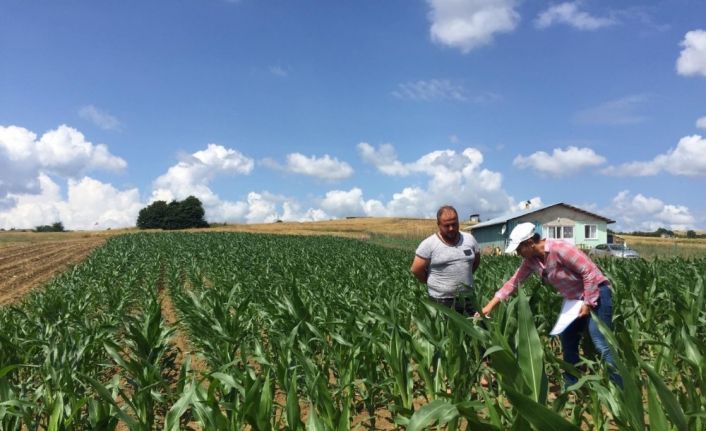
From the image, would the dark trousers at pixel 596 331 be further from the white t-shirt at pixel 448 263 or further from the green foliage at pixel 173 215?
the green foliage at pixel 173 215

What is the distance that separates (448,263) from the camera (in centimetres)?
506

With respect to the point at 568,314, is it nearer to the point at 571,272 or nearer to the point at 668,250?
the point at 571,272

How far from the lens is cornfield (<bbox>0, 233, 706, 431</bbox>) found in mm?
2434

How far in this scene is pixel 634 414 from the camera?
2.04 metres

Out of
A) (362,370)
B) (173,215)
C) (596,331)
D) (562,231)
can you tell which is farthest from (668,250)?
(173,215)

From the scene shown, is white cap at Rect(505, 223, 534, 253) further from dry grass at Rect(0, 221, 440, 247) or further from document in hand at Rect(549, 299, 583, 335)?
dry grass at Rect(0, 221, 440, 247)

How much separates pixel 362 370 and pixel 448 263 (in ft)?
4.66

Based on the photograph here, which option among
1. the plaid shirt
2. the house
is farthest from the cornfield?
the house

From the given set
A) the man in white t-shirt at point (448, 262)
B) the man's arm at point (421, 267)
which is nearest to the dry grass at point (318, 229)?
the man's arm at point (421, 267)

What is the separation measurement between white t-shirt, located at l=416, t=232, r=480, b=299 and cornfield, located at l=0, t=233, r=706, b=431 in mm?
367

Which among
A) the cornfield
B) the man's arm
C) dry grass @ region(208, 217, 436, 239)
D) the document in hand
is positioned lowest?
the cornfield

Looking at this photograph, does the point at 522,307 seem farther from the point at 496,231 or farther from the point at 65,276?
the point at 496,231

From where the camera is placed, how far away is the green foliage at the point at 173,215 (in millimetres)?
86375

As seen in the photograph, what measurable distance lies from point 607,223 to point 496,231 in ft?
28.7
